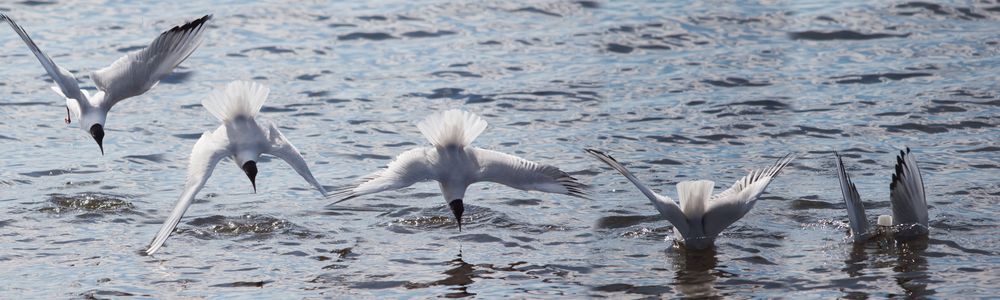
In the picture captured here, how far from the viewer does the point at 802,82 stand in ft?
39.4

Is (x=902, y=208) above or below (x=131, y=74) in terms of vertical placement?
below

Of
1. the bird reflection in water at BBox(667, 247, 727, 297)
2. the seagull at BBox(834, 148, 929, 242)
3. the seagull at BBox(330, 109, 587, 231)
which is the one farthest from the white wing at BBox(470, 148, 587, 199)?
the seagull at BBox(834, 148, 929, 242)

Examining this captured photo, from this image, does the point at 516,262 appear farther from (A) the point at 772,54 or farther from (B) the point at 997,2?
(B) the point at 997,2

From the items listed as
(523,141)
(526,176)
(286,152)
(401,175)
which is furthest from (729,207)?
(523,141)

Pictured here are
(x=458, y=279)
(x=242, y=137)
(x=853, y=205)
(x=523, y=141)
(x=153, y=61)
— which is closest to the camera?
(x=458, y=279)

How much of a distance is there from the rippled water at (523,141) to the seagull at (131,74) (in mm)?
531

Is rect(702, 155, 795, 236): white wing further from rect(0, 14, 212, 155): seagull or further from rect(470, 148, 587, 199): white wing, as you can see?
rect(0, 14, 212, 155): seagull

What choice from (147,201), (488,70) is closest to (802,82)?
(488,70)

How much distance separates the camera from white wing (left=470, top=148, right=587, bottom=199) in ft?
26.1

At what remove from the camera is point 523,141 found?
10531 mm

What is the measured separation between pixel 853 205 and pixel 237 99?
3.51 m

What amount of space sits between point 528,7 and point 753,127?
15.8ft

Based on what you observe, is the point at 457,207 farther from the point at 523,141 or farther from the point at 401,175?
the point at 523,141

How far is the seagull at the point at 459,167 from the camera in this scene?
311 inches
